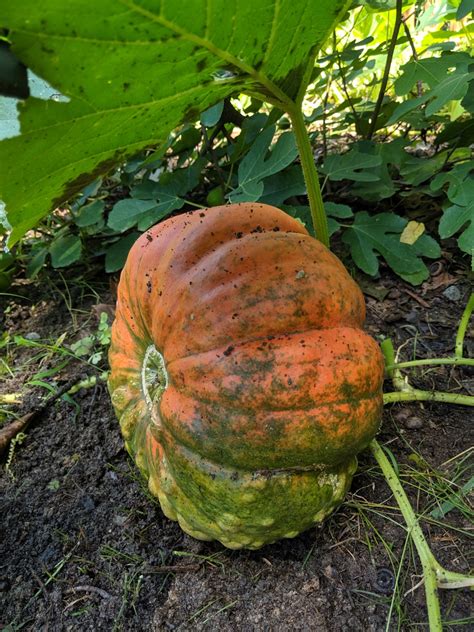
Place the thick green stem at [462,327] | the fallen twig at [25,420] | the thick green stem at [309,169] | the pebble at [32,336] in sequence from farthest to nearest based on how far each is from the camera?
the pebble at [32,336] < the fallen twig at [25,420] < the thick green stem at [462,327] < the thick green stem at [309,169]

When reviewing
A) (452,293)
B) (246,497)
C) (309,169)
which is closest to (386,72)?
(452,293)

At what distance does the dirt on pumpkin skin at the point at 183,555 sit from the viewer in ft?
4.65

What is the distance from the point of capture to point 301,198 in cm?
281

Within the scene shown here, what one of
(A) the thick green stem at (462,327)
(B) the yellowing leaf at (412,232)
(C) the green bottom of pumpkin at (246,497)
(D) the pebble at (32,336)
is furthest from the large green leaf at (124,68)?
(D) the pebble at (32,336)

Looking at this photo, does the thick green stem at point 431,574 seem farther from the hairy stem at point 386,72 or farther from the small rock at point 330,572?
the hairy stem at point 386,72

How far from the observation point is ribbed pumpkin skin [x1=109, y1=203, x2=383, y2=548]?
1.28 metres

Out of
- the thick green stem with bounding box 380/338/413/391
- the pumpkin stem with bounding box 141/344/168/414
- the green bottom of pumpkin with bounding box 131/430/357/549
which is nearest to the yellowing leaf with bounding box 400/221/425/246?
the thick green stem with bounding box 380/338/413/391

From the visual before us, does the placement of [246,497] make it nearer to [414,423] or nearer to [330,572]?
[330,572]

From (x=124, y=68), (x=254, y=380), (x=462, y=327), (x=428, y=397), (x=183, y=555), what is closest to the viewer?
(x=124, y=68)

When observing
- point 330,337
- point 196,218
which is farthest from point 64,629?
point 196,218

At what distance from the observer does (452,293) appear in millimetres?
2330

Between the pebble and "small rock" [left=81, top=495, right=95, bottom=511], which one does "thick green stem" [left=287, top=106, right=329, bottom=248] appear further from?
the pebble

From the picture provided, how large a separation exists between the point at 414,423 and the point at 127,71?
1429mm

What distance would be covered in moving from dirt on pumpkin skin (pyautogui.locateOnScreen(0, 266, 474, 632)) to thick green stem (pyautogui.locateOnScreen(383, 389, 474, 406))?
0.28ft
